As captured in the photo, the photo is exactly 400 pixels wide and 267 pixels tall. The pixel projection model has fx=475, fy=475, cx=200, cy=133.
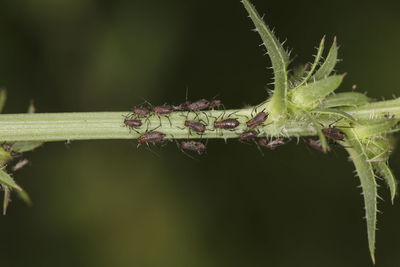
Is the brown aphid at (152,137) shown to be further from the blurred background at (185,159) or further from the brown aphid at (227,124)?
the blurred background at (185,159)

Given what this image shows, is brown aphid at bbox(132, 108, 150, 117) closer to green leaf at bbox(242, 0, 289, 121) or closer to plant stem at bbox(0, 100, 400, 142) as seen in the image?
plant stem at bbox(0, 100, 400, 142)

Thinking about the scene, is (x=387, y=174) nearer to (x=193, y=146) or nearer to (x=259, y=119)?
(x=259, y=119)

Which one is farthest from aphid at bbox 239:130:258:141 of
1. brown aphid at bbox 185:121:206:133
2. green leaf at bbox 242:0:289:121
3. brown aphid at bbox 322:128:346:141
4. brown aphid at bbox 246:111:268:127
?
brown aphid at bbox 322:128:346:141

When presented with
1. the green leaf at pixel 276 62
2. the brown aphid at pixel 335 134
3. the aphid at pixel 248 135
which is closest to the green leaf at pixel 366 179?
the brown aphid at pixel 335 134

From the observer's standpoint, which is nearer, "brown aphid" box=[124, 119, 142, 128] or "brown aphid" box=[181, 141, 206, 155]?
"brown aphid" box=[124, 119, 142, 128]

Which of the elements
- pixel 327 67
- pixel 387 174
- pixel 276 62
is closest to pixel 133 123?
pixel 276 62

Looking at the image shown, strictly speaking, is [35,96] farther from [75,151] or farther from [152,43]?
[152,43]

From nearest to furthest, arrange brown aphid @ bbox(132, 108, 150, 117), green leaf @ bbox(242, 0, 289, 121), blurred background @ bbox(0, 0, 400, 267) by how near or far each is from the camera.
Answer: green leaf @ bbox(242, 0, 289, 121)
brown aphid @ bbox(132, 108, 150, 117)
blurred background @ bbox(0, 0, 400, 267)

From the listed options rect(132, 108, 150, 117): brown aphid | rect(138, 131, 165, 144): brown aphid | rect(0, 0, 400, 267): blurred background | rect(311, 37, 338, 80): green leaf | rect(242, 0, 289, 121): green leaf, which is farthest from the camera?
rect(0, 0, 400, 267): blurred background
